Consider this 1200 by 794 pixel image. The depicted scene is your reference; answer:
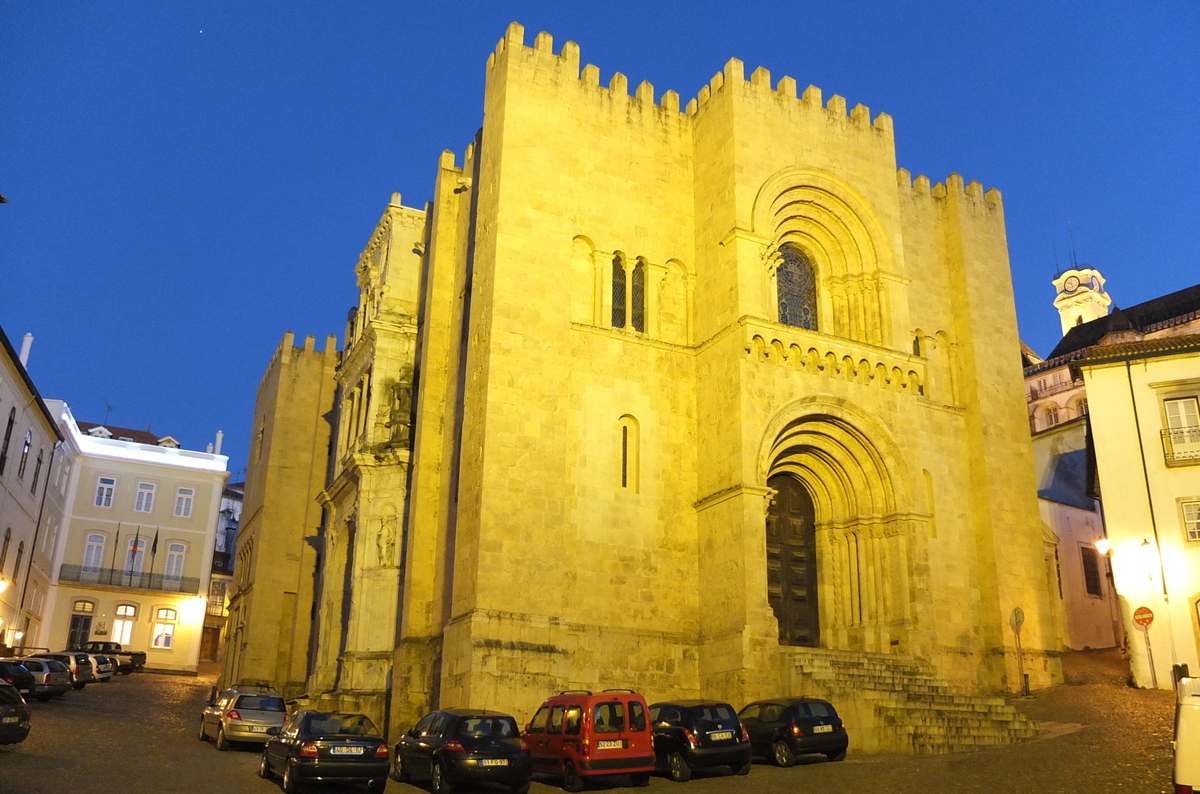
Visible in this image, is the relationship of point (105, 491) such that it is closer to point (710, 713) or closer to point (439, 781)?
point (439, 781)

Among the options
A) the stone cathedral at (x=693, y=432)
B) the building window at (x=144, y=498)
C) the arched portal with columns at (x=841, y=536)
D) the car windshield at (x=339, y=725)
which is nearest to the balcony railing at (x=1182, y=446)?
the stone cathedral at (x=693, y=432)

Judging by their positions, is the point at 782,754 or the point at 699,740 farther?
the point at 782,754

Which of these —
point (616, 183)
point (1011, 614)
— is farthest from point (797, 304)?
point (1011, 614)

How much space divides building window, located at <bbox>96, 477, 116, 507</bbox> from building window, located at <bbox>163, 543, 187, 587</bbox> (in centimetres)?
367

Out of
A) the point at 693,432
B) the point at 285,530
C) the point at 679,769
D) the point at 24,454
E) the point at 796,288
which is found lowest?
the point at 679,769

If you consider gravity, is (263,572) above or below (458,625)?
above

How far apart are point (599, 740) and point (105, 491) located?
148 feet

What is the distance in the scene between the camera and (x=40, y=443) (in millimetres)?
43812

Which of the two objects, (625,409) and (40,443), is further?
(40,443)

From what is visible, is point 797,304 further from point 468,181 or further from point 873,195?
point 468,181

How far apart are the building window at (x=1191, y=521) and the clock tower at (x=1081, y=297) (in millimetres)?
67971

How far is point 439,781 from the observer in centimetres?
1582

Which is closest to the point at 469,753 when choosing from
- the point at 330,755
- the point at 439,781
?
the point at 439,781

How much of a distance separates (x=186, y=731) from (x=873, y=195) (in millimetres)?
21079
